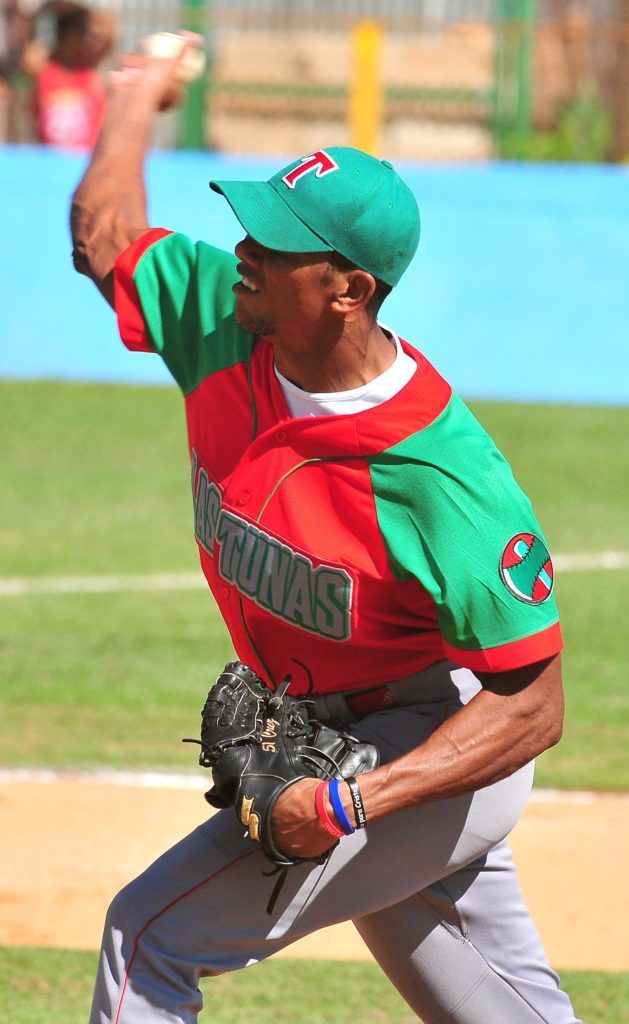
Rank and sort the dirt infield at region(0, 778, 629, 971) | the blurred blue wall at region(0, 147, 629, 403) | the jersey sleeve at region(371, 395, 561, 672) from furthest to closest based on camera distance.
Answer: the blurred blue wall at region(0, 147, 629, 403)
the dirt infield at region(0, 778, 629, 971)
the jersey sleeve at region(371, 395, 561, 672)

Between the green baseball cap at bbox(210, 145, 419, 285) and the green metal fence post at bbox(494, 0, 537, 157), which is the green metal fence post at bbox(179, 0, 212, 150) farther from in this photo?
the green baseball cap at bbox(210, 145, 419, 285)

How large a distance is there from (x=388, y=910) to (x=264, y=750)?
0.55 metres

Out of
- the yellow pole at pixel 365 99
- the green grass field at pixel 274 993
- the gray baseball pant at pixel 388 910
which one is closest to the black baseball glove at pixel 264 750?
the gray baseball pant at pixel 388 910

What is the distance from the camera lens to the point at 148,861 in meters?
5.66

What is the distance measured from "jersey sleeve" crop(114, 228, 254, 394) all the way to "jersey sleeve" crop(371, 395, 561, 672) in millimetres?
704

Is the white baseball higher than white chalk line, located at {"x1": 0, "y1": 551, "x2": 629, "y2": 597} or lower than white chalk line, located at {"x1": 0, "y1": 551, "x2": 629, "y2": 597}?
higher

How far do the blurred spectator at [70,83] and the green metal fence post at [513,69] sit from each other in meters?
4.20

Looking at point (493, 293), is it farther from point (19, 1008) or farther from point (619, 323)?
point (19, 1008)

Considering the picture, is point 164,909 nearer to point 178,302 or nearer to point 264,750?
point 264,750

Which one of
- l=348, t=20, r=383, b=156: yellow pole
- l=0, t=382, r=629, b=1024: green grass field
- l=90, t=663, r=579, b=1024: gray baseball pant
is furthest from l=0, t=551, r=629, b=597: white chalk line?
l=348, t=20, r=383, b=156: yellow pole

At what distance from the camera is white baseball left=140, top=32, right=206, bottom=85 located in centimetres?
426

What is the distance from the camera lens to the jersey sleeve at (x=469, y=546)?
3.03 metres

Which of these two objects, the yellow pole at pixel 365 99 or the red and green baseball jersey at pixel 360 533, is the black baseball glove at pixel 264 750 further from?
the yellow pole at pixel 365 99

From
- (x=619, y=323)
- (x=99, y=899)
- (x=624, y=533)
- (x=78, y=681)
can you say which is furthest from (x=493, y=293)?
(x=99, y=899)
